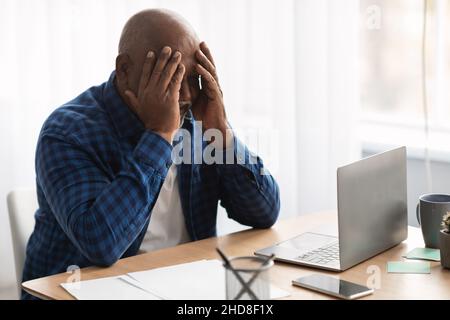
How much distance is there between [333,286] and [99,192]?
0.54 meters

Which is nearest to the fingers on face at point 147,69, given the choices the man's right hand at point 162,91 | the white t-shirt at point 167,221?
the man's right hand at point 162,91

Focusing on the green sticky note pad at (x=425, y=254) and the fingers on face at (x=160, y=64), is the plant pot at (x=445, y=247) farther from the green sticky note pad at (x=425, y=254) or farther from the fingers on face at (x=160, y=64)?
the fingers on face at (x=160, y=64)

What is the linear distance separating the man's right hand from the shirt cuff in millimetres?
20

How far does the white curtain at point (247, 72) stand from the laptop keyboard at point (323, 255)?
117 cm

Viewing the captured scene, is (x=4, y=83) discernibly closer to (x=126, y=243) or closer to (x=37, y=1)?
(x=37, y=1)

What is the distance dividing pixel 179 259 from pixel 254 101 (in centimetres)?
154

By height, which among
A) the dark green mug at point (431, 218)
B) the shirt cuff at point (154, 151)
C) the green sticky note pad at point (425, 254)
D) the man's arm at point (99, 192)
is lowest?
the green sticky note pad at point (425, 254)

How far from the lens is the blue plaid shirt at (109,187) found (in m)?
1.55

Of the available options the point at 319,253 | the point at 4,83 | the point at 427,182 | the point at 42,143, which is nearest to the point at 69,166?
the point at 42,143

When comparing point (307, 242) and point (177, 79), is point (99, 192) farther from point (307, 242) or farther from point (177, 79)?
point (307, 242)

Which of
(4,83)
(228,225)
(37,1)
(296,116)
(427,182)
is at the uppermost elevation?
(37,1)

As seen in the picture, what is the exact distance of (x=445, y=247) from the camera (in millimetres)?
1495

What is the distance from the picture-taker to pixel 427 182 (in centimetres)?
258

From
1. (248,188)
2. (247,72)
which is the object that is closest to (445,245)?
(248,188)
